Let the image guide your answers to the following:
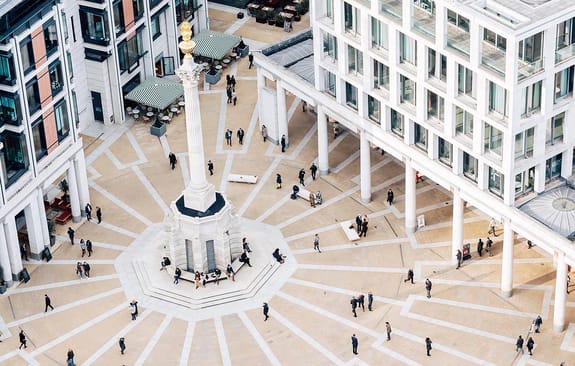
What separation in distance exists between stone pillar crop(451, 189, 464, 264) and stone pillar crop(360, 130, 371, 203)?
10.8 m

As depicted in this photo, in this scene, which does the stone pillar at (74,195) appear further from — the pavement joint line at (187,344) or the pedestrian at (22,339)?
the pavement joint line at (187,344)

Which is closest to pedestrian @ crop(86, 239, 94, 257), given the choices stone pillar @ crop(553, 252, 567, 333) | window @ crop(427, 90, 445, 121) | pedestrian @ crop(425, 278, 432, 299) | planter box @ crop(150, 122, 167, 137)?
planter box @ crop(150, 122, 167, 137)

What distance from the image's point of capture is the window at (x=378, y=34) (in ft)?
403

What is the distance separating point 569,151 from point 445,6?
16.5 m

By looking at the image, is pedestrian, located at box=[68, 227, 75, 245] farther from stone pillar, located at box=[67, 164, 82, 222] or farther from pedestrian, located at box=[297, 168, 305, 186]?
pedestrian, located at box=[297, 168, 305, 186]

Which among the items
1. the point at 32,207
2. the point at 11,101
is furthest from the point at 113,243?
the point at 11,101

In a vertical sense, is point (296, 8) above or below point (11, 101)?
below

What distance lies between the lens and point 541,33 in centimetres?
11006

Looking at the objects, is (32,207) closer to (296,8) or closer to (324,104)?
(324,104)

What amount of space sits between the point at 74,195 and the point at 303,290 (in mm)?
24147

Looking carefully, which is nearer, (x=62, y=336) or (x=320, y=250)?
(x=62, y=336)

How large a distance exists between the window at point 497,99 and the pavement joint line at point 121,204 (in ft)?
121

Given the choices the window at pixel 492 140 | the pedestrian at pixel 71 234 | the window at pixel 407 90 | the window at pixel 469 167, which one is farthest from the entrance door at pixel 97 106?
the window at pixel 492 140

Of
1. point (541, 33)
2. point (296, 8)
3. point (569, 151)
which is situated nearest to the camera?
point (541, 33)
